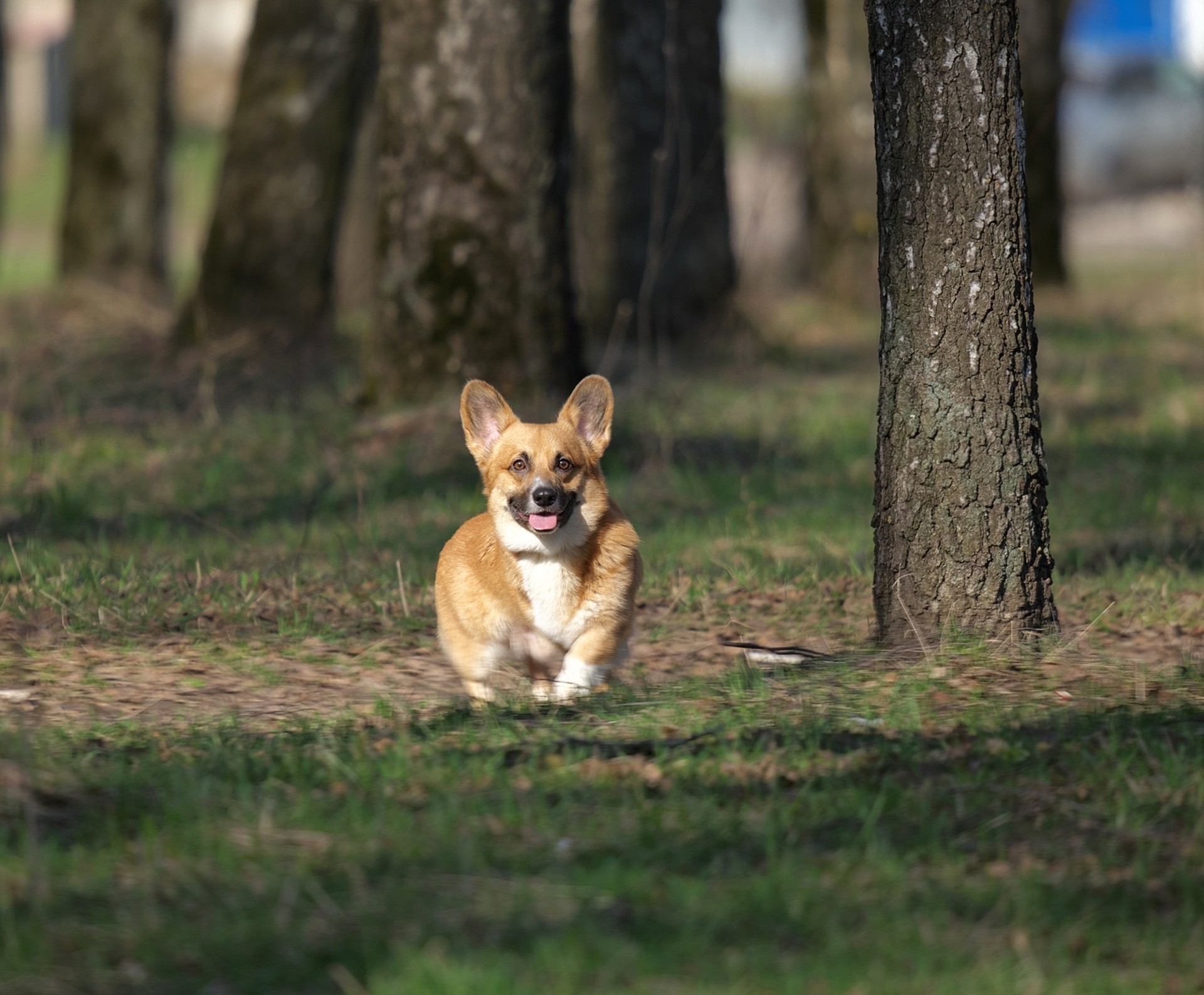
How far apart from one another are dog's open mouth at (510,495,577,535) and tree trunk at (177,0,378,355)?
6796 millimetres

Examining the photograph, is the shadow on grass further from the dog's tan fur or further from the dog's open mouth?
the dog's open mouth

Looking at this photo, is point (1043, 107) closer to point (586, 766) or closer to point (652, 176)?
point (652, 176)

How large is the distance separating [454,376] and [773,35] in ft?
59.7

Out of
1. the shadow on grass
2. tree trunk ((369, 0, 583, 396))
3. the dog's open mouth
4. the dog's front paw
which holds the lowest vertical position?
the shadow on grass

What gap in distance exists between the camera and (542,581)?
17.5 feet

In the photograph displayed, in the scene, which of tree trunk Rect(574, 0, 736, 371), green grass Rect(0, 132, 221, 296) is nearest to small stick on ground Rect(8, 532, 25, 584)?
tree trunk Rect(574, 0, 736, 371)

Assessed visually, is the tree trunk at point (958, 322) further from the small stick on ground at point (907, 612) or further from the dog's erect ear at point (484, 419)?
the dog's erect ear at point (484, 419)

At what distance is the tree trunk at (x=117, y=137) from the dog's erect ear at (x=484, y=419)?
9658 millimetres

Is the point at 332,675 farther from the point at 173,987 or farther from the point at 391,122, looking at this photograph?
the point at 391,122

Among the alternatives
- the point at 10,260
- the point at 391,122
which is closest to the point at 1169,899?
the point at 391,122

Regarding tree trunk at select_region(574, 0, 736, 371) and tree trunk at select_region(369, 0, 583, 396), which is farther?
tree trunk at select_region(574, 0, 736, 371)

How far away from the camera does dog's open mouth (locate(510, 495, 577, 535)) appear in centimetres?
523

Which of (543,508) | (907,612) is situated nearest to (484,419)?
(543,508)

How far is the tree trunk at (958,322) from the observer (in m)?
5.19
